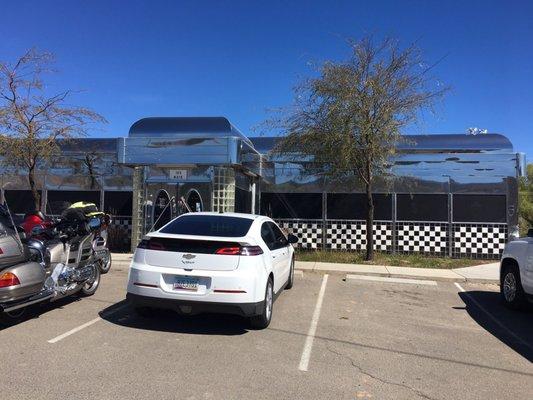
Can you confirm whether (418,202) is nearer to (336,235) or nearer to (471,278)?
(336,235)

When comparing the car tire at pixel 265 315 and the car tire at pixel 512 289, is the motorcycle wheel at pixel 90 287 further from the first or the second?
the car tire at pixel 512 289

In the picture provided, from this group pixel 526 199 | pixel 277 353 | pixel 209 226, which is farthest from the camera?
pixel 526 199

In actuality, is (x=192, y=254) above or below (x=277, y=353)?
above

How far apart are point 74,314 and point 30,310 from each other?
744 millimetres

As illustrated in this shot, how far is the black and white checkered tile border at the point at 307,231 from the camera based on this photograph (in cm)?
1727

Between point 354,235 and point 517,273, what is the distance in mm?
8224

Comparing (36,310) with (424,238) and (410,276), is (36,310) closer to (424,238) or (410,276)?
(410,276)

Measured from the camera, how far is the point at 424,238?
16.8m

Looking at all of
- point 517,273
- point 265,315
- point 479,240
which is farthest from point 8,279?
point 479,240

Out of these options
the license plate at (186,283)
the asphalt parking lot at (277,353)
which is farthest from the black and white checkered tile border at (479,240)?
the license plate at (186,283)

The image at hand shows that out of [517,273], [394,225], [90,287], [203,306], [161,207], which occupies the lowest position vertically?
[90,287]

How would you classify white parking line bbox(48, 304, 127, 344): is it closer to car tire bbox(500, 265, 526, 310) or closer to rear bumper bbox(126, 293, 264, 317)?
rear bumper bbox(126, 293, 264, 317)

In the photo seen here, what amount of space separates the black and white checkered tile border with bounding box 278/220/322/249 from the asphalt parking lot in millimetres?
8099

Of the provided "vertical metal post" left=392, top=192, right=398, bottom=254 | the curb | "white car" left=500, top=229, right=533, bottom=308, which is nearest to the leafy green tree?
"vertical metal post" left=392, top=192, right=398, bottom=254
